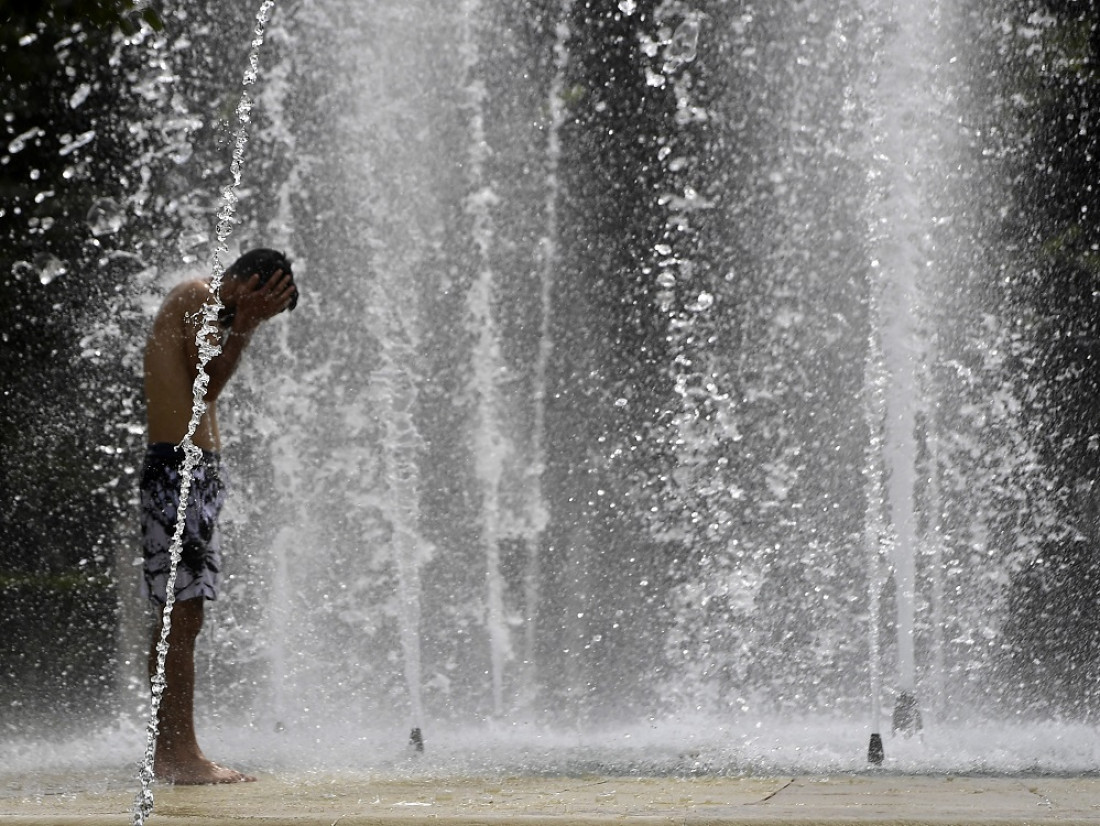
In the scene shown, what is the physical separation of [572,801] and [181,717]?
39.4 inches

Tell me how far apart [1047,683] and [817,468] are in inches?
47.1

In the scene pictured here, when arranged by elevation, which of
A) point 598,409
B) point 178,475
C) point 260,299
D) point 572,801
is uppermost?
point 598,409

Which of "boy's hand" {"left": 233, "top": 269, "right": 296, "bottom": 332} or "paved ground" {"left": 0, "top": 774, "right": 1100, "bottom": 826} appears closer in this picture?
"paved ground" {"left": 0, "top": 774, "right": 1100, "bottom": 826}

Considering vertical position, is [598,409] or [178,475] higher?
[598,409]

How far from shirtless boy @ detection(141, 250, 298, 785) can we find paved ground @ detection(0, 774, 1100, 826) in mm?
171

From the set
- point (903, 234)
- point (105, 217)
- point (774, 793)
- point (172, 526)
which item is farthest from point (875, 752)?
point (105, 217)

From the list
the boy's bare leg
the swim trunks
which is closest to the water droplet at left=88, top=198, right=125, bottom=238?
the swim trunks

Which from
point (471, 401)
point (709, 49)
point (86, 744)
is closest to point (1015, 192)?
point (709, 49)

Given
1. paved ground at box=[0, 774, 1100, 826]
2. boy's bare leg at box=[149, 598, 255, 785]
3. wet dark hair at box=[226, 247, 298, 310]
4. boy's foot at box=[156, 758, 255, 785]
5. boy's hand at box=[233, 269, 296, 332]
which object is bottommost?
paved ground at box=[0, 774, 1100, 826]

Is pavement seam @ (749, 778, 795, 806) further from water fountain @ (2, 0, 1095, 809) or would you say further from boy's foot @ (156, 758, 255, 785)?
water fountain @ (2, 0, 1095, 809)

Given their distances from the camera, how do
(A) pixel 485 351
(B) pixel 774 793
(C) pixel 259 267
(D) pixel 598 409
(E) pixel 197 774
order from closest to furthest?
(B) pixel 774 793, (E) pixel 197 774, (C) pixel 259 267, (A) pixel 485 351, (D) pixel 598 409

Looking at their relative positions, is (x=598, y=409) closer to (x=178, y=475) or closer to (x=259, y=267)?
(x=259, y=267)

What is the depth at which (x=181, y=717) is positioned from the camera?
3104mm

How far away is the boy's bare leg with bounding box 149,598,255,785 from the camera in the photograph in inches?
120
